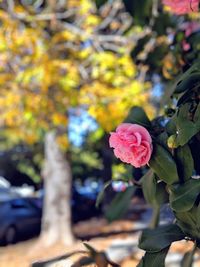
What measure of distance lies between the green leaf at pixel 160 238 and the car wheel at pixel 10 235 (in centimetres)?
987

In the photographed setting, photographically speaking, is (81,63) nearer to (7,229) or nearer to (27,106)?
(27,106)

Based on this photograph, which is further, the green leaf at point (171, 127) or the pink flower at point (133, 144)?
the green leaf at point (171, 127)

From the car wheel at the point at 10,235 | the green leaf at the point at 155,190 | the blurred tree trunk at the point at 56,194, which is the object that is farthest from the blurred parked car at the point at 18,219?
the green leaf at the point at 155,190

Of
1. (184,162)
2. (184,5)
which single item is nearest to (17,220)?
(184,5)

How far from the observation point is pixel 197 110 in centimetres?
145

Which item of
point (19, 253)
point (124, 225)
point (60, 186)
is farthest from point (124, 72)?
point (124, 225)

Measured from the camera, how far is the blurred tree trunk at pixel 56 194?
9.76 meters

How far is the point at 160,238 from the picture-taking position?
1473 millimetres

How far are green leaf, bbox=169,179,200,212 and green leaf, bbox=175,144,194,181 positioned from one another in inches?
1.0

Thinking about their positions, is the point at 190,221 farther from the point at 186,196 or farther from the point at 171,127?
the point at 171,127

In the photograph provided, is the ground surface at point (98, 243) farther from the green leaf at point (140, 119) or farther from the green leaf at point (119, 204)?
the green leaf at point (140, 119)

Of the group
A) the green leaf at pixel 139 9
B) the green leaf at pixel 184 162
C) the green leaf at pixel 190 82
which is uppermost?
the green leaf at pixel 139 9

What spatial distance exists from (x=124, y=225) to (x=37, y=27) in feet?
24.0

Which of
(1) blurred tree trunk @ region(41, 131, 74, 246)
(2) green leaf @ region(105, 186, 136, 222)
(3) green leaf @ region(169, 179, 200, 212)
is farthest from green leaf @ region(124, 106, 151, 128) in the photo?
(1) blurred tree trunk @ region(41, 131, 74, 246)
